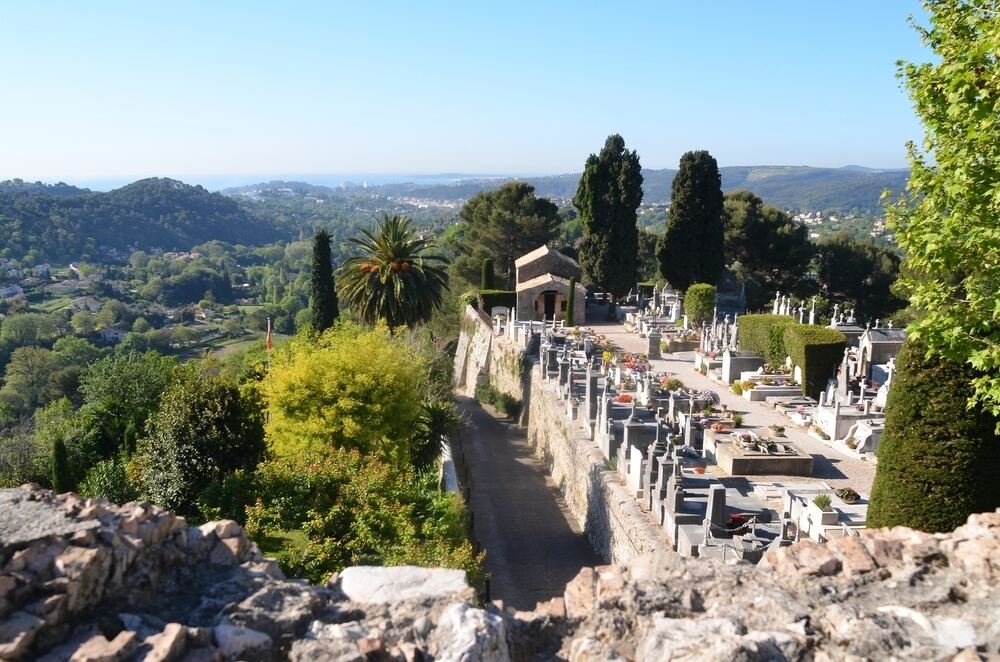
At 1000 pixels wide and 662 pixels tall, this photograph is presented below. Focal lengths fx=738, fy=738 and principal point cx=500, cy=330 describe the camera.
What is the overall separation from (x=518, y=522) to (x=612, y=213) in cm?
2187

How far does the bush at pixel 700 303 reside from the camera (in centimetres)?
3038

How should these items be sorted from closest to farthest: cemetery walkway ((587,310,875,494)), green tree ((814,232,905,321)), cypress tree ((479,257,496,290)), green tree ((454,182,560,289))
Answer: cemetery walkway ((587,310,875,494)) < cypress tree ((479,257,496,290)) < green tree ((814,232,905,321)) < green tree ((454,182,560,289))

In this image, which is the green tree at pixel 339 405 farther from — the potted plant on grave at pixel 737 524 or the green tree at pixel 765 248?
the green tree at pixel 765 248

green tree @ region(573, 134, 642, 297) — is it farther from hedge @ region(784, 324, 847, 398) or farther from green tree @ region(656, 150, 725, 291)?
hedge @ region(784, 324, 847, 398)

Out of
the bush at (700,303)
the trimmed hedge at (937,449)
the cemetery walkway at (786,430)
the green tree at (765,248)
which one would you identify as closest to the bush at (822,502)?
the trimmed hedge at (937,449)

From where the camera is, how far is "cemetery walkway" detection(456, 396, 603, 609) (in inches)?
550

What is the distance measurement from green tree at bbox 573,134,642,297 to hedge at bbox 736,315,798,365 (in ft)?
31.9

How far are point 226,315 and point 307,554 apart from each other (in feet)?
326

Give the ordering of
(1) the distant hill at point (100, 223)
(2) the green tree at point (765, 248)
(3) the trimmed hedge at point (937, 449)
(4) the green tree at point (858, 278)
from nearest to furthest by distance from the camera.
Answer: (3) the trimmed hedge at point (937, 449) → (4) the green tree at point (858, 278) → (2) the green tree at point (765, 248) → (1) the distant hill at point (100, 223)

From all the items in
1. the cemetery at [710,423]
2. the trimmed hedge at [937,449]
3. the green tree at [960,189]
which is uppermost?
the green tree at [960,189]

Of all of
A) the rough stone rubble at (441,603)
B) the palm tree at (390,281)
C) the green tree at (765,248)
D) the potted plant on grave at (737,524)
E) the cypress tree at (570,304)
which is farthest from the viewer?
the green tree at (765,248)

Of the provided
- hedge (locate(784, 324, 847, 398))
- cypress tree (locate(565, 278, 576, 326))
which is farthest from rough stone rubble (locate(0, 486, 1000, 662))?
cypress tree (locate(565, 278, 576, 326))

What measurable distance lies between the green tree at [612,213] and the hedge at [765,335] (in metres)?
9.72

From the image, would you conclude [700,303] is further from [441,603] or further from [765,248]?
[441,603]
